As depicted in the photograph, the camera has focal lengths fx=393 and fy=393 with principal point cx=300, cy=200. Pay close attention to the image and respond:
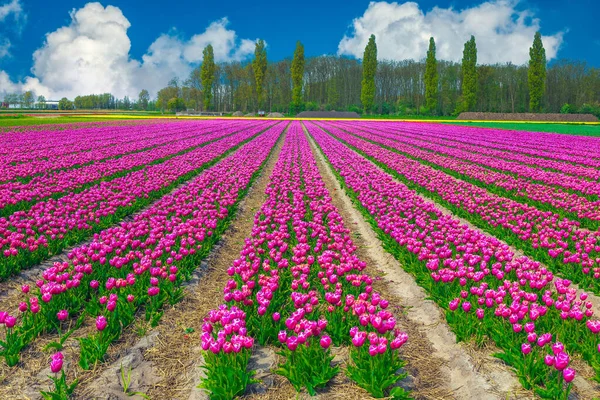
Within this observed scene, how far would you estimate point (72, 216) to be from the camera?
809cm

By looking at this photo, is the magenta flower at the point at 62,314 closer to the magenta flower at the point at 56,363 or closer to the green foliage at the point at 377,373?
the magenta flower at the point at 56,363

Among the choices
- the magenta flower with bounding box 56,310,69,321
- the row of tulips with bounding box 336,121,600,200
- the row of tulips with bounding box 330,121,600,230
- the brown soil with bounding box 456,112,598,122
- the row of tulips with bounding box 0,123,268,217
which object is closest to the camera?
the magenta flower with bounding box 56,310,69,321

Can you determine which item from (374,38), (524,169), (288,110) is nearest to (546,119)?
(374,38)

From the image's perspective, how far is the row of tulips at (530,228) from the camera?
6.02 metres

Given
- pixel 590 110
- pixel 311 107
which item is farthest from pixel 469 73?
pixel 311 107

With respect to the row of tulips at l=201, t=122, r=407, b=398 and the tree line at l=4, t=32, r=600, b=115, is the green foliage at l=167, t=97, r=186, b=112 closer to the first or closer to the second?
the tree line at l=4, t=32, r=600, b=115

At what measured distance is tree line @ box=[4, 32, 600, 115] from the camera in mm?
84875

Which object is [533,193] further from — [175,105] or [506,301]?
[175,105]

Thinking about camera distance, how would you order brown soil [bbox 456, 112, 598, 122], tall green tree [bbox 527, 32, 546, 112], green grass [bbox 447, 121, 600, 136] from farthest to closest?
tall green tree [bbox 527, 32, 546, 112] → brown soil [bbox 456, 112, 598, 122] → green grass [bbox 447, 121, 600, 136]

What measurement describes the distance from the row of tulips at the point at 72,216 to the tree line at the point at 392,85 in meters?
85.4

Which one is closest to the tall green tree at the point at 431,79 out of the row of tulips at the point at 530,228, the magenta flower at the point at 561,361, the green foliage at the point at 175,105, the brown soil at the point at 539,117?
the brown soil at the point at 539,117

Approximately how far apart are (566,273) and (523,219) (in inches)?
103

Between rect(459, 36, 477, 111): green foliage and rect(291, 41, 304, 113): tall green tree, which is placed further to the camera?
rect(291, 41, 304, 113): tall green tree

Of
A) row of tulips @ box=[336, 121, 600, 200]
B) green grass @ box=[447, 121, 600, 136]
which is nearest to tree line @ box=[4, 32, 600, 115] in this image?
green grass @ box=[447, 121, 600, 136]
